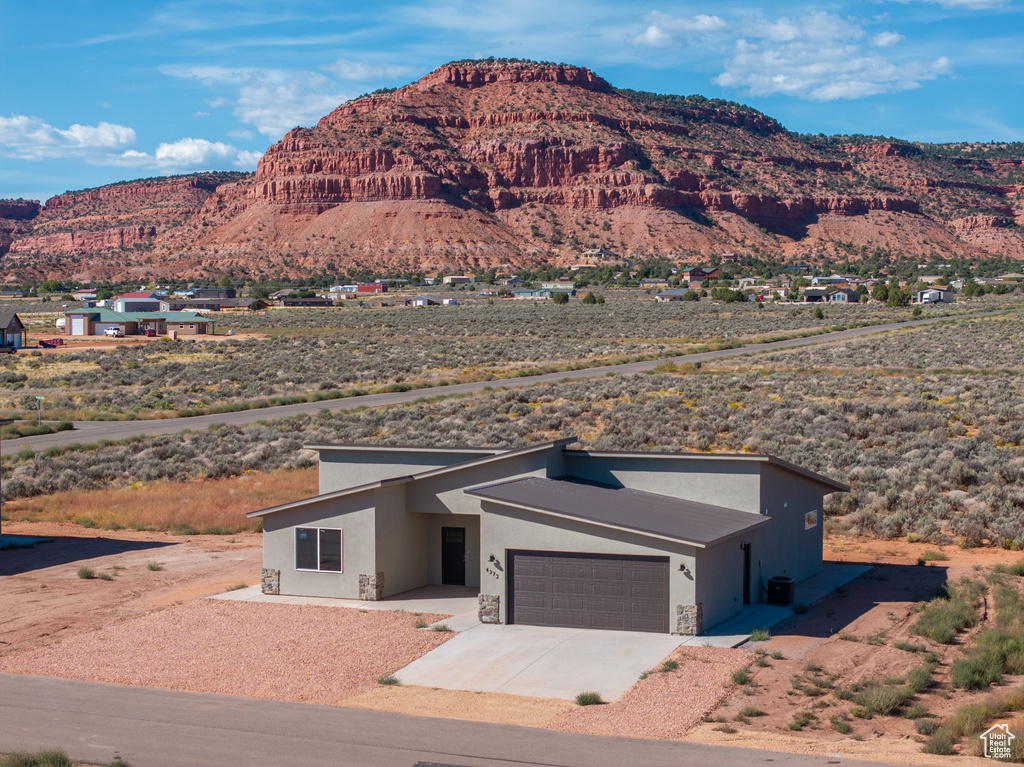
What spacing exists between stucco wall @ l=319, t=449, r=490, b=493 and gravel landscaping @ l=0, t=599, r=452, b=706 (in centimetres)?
394

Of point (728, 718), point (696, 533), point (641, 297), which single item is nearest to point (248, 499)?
point (696, 533)

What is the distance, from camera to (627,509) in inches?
790

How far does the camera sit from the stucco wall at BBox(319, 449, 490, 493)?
23266mm

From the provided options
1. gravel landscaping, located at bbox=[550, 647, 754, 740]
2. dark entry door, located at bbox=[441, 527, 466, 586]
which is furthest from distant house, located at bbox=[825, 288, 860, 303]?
gravel landscaping, located at bbox=[550, 647, 754, 740]

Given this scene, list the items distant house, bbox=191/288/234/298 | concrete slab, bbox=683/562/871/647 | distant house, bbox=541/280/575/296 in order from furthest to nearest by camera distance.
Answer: distant house, bbox=541/280/575/296 < distant house, bbox=191/288/234/298 < concrete slab, bbox=683/562/871/647

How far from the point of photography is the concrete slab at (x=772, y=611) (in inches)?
712

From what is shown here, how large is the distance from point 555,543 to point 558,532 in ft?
0.67

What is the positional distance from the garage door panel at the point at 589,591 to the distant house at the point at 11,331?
7298 centimetres

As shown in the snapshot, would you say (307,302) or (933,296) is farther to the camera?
(307,302)

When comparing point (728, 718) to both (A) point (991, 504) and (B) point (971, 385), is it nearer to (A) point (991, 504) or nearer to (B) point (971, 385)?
(A) point (991, 504)

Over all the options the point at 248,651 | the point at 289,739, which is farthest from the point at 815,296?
the point at 289,739

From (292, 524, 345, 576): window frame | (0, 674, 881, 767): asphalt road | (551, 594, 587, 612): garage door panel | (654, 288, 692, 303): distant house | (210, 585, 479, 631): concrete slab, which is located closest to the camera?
(0, 674, 881, 767): asphalt road

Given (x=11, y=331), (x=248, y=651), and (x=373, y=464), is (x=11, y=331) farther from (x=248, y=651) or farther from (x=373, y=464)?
(x=248, y=651)

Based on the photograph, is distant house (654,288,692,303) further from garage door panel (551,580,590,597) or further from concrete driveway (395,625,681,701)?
concrete driveway (395,625,681,701)
